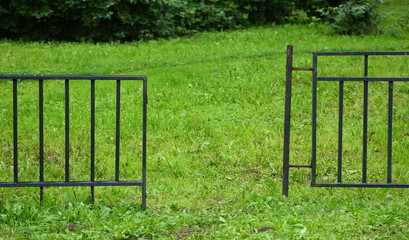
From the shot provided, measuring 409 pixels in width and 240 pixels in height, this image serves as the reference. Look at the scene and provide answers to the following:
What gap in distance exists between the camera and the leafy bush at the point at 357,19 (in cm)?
1531

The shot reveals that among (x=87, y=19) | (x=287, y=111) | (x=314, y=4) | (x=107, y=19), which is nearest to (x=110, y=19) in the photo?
(x=107, y=19)

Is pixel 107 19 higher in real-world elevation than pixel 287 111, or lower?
higher

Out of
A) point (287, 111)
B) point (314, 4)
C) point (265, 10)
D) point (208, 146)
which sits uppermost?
point (314, 4)

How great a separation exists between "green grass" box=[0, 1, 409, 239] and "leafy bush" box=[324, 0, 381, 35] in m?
1.10

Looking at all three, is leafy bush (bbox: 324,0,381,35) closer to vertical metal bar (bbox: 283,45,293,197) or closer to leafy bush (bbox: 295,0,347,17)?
leafy bush (bbox: 295,0,347,17)

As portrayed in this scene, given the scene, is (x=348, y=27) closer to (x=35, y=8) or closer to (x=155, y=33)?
(x=155, y=33)

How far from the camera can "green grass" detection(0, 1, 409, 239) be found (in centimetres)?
511

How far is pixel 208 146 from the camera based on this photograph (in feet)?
25.7

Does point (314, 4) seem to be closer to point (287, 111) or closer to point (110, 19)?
point (110, 19)

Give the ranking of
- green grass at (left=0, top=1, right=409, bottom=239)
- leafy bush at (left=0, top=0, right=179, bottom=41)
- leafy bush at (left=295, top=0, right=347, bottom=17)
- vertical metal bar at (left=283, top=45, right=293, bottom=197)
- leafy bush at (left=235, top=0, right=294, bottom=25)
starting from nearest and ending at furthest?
green grass at (left=0, top=1, right=409, bottom=239)
vertical metal bar at (left=283, top=45, right=293, bottom=197)
leafy bush at (left=0, top=0, right=179, bottom=41)
leafy bush at (left=235, top=0, right=294, bottom=25)
leafy bush at (left=295, top=0, right=347, bottom=17)

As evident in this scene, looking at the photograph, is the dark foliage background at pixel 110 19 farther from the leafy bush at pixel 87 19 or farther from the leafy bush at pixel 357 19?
the leafy bush at pixel 357 19

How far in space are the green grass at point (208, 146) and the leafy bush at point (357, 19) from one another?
1101mm

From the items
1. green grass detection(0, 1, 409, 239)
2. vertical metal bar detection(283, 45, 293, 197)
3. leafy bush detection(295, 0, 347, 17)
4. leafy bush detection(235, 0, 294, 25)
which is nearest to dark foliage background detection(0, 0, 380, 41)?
leafy bush detection(235, 0, 294, 25)

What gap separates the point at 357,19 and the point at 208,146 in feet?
28.5
